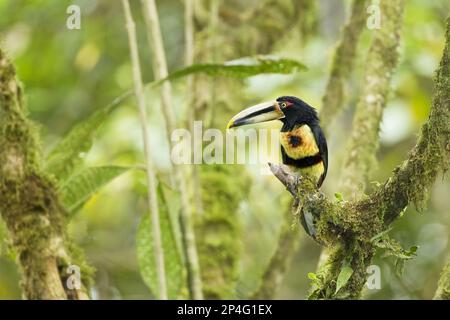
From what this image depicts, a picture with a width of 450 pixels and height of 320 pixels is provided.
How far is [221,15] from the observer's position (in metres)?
6.04

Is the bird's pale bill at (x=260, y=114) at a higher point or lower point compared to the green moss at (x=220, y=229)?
higher

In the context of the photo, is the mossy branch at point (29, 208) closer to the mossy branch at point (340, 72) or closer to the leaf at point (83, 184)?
the leaf at point (83, 184)

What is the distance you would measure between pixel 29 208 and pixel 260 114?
1115mm

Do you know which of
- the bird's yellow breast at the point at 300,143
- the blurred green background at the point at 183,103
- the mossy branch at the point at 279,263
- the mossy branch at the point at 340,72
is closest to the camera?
the bird's yellow breast at the point at 300,143

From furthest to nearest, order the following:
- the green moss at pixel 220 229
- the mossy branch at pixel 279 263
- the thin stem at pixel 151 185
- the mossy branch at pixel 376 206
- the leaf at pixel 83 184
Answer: the green moss at pixel 220 229
the mossy branch at pixel 279 263
the leaf at pixel 83 184
the thin stem at pixel 151 185
the mossy branch at pixel 376 206

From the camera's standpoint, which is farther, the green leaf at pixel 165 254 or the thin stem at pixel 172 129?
the green leaf at pixel 165 254

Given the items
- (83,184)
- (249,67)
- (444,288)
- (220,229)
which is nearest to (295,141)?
(249,67)

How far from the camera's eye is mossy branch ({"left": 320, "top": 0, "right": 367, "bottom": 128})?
456 centimetres

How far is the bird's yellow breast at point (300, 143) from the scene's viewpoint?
365 centimetres

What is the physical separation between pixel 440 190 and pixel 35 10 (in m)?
3.51

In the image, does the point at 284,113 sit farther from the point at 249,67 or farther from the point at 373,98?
the point at 373,98

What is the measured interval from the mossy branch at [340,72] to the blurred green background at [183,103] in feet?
3.14

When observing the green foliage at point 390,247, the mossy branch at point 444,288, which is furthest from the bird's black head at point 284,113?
the mossy branch at point 444,288

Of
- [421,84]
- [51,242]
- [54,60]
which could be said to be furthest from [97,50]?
[51,242]
